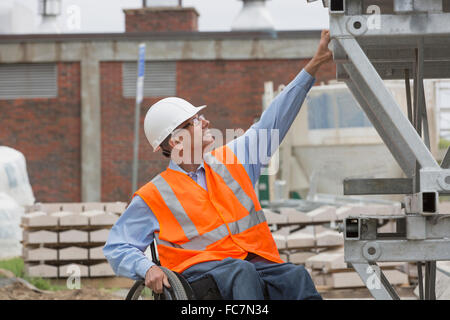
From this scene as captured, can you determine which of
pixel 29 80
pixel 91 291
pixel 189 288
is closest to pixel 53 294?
pixel 91 291

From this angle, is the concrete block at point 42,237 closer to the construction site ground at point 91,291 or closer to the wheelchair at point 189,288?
the construction site ground at point 91,291

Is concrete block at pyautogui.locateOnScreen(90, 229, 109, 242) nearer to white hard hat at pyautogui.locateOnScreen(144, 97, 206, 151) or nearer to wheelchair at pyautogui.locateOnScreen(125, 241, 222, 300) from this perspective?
white hard hat at pyautogui.locateOnScreen(144, 97, 206, 151)

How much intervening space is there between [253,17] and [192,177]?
80.8ft

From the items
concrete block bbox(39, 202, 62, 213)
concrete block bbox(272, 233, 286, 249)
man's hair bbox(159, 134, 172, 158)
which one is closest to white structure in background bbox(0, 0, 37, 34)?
concrete block bbox(39, 202, 62, 213)

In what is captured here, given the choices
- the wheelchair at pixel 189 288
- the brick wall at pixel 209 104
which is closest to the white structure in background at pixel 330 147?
the brick wall at pixel 209 104

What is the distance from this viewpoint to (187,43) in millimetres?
21547

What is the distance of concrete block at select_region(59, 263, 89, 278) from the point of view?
28.6 ft

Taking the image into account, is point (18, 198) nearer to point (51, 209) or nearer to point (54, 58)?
point (51, 209)

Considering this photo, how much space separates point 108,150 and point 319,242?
14344 millimetres

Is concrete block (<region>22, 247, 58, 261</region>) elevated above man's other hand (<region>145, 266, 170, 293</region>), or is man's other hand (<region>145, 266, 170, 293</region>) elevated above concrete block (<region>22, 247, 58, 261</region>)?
man's other hand (<region>145, 266, 170, 293</region>)

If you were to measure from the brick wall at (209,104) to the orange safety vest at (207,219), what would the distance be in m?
17.8

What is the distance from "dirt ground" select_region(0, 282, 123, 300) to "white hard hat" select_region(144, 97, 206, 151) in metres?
4.39

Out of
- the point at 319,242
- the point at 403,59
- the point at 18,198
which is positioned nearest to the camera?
the point at 403,59
